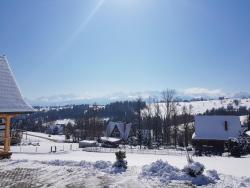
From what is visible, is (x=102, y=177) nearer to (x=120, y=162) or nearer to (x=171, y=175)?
(x=120, y=162)

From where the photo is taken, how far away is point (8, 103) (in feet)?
60.2

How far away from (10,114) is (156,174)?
9.77 m

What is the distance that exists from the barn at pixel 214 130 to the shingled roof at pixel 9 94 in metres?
35.4

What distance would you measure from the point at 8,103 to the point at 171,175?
10689mm

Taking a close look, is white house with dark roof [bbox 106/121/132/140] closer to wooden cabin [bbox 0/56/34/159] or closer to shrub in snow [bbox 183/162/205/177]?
wooden cabin [bbox 0/56/34/159]

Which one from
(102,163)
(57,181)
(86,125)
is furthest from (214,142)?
(86,125)

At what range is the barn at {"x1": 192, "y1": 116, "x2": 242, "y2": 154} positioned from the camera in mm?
49312

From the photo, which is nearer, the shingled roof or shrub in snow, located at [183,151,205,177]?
shrub in snow, located at [183,151,205,177]

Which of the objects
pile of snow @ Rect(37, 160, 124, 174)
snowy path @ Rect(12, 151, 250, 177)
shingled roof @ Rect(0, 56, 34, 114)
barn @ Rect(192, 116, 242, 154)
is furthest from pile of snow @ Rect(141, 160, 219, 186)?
barn @ Rect(192, 116, 242, 154)

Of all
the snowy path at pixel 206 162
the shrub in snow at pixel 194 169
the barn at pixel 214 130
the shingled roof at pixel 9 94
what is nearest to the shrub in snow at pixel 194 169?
the shrub in snow at pixel 194 169

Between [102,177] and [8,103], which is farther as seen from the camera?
[8,103]

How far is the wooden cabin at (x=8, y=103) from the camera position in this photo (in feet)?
59.8

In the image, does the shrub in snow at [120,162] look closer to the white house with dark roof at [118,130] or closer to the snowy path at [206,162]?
the snowy path at [206,162]

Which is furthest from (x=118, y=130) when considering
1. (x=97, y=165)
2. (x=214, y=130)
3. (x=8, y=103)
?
(x=97, y=165)
